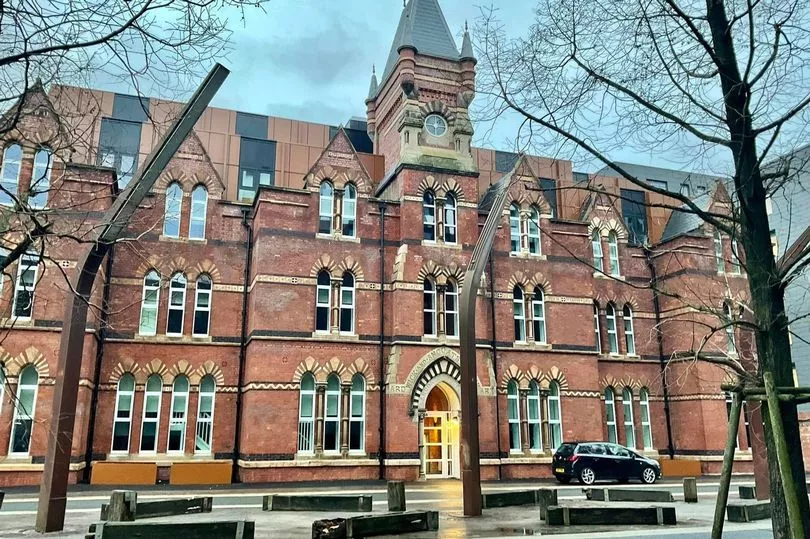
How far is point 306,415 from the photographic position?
77.5 ft

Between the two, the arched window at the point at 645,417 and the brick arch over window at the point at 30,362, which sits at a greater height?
the brick arch over window at the point at 30,362

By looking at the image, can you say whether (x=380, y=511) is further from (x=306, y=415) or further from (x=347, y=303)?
(x=347, y=303)

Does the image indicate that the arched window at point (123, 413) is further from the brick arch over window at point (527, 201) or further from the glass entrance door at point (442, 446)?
the brick arch over window at point (527, 201)

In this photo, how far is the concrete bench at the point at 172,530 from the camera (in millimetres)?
8961

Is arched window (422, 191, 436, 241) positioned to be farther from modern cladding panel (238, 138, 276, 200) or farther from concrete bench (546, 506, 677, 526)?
concrete bench (546, 506, 677, 526)

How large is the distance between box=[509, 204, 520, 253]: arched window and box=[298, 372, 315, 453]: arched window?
10.7 meters

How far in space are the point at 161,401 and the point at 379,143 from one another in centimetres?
1822

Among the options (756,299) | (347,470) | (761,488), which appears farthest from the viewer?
(347,470)

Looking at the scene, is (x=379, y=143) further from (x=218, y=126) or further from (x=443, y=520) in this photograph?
(x=443, y=520)

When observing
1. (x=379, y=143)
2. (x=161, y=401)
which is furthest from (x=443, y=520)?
(x=379, y=143)

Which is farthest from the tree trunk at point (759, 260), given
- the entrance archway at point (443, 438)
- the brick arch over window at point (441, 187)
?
the brick arch over window at point (441, 187)

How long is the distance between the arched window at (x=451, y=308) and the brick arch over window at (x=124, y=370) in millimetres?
11818

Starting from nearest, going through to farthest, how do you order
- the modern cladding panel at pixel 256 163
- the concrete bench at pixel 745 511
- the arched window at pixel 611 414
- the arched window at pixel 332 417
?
1. the concrete bench at pixel 745 511
2. the arched window at pixel 332 417
3. the arched window at pixel 611 414
4. the modern cladding panel at pixel 256 163

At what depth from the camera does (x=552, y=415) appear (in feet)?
88.4
